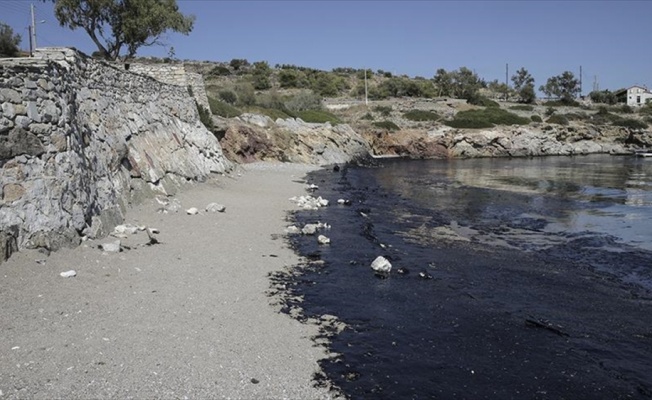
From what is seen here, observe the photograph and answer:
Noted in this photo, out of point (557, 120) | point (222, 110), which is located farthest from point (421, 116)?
point (222, 110)

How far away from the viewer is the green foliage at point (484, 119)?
261 feet

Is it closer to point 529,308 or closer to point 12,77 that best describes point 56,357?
point 12,77

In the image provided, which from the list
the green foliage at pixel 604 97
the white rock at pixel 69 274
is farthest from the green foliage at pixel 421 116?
the white rock at pixel 69 274

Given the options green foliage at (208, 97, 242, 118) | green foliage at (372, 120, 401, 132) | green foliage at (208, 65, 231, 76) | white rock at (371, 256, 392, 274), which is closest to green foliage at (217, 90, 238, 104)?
green foliage at (208, 97, 242, 118)

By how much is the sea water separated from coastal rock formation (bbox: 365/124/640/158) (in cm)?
4618

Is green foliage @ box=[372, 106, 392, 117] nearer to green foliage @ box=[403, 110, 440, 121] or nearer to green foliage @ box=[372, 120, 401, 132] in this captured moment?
green foliage @ box=[403, 110, 440, 121]

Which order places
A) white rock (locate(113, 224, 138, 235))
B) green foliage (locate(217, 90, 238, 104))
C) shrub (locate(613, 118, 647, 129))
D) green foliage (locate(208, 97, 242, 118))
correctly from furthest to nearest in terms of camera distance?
shrub (locate(613, 118, 647, 129)), green foliage (locate(217, 90, 238, 104)), green foliage (locate(208, 97, 242, 118)), white rock (locate(113, 224, 138, 235))

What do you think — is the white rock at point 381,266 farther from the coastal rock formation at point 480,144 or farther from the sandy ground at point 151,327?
the coastal rock formation at point 480,144

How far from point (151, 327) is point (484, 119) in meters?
81.1

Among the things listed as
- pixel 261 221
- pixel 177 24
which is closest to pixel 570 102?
pixel 177 24

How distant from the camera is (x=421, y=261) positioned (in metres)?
15.2

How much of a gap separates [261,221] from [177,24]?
23.7m

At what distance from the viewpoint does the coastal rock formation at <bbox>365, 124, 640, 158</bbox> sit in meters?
72.2

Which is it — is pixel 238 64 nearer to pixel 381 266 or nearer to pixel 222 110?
pixel 222 110
